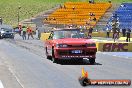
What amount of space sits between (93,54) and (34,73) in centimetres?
499

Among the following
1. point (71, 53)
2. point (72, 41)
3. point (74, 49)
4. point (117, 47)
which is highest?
point (72, 41)

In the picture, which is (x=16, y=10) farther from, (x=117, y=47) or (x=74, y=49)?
(x=74, y=49)

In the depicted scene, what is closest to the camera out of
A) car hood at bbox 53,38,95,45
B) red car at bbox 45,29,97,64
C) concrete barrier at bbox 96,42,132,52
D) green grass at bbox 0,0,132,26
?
red car at bbox 45,29,97,64

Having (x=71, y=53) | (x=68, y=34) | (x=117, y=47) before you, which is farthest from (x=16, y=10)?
(x=71, y=53)

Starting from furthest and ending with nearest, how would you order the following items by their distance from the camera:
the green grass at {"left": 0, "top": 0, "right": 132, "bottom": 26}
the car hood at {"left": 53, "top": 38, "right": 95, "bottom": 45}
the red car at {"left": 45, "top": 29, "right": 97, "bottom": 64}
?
the green grass at {"left": 0, "top": 0, "right": 132, "bottom": 26} → the car hood at {"left": 53, "top": 38, "right": 95, "bottom": 45} → the red car at {"left": 45, "top": 29, "right": 97, "bottom": 64}

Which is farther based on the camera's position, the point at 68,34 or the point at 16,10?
the point at 16,10

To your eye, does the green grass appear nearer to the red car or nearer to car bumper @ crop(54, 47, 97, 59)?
the red car

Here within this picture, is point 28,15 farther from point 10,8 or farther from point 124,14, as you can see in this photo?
point 124,14

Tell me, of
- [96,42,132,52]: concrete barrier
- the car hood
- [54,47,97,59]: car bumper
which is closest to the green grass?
[96,42,132,52]: concrete barrier

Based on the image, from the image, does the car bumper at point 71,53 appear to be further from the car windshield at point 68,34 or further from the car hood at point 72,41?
the car windshield at point 68,34

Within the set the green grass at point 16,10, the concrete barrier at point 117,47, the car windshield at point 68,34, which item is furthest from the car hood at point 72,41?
the green grass at point 16,10

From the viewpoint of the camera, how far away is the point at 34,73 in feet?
56.2

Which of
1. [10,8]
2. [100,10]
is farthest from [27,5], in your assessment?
[100,10]

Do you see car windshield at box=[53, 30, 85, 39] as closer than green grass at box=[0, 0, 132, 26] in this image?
Yes
